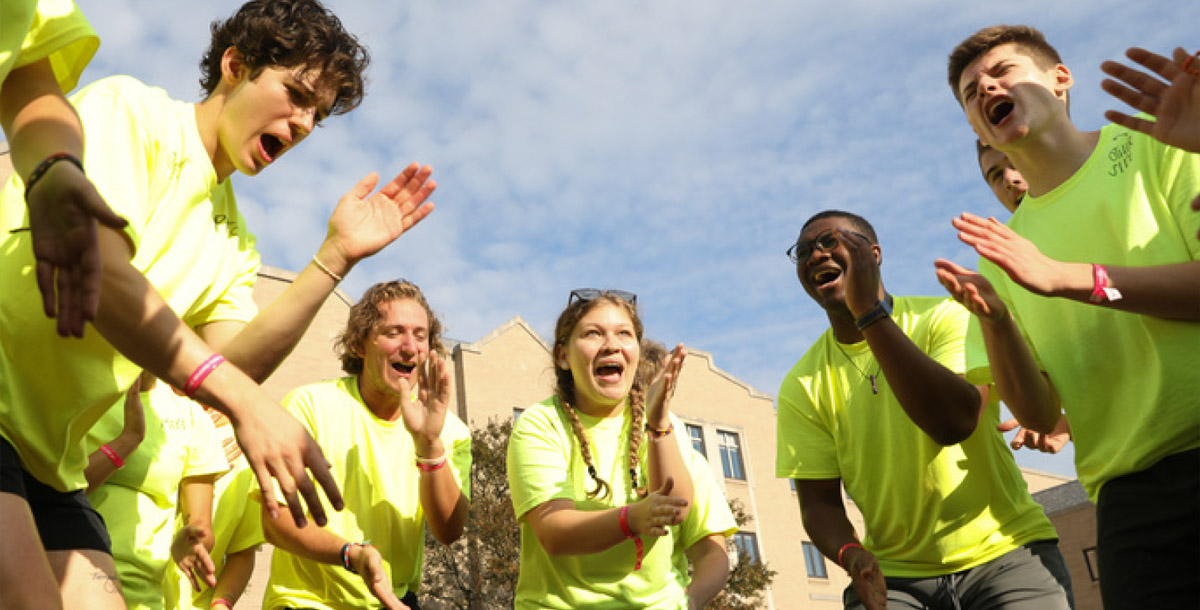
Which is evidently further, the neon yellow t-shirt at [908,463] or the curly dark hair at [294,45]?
the neon yellow t-shirt at [908,463]

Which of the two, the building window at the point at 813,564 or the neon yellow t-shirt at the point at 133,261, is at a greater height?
the building window at the point at 813,564

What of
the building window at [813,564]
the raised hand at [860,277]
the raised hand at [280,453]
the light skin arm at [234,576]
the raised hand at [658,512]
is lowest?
the raised hand at [280,453]

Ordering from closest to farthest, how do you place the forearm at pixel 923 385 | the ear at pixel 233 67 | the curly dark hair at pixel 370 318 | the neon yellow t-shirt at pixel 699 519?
the ear at pixel 233 67, the forearm at pixel 923 385, the neon yellow t-shirt at pixel 699 519, the curly dark hair at pixel 370 318

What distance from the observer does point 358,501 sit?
17.1 ft

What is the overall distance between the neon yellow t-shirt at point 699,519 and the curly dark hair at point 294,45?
8.34 ft

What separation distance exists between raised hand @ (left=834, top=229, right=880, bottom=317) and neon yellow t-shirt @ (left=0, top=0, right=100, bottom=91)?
2.76 meters

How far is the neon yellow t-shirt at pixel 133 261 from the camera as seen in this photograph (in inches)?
109

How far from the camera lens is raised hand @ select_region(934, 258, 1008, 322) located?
3.66m

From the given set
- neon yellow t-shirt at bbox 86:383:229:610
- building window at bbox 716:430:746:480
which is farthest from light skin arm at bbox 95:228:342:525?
building window at bbox 716:430:746:480

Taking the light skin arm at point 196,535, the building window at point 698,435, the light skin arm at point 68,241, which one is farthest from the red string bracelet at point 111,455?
the building window at point 698,435

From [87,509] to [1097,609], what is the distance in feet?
127

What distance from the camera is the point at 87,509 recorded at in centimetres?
314

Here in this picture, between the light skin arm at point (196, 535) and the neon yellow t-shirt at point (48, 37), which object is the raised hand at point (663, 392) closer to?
the light skin arm at point (196, 535)

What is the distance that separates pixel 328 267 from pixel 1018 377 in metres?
2.46
